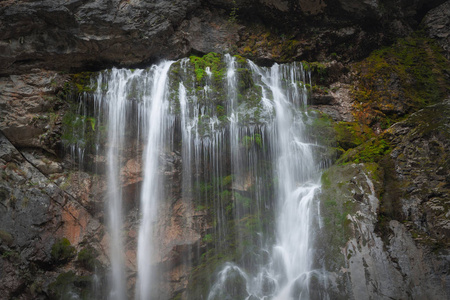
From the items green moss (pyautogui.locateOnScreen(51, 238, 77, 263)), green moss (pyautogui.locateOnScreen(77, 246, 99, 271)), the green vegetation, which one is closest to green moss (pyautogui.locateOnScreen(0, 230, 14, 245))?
green moss (pyautogui.locateOnScreen(51, 238, 77, 263))

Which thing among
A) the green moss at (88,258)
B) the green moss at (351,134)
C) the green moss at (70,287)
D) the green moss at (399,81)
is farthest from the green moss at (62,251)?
the green moss at (399,81)

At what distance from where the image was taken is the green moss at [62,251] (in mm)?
8445

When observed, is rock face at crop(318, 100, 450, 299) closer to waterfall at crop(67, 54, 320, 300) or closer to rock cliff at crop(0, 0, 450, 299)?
rock cliff at crop(0, 0, 450, 299)

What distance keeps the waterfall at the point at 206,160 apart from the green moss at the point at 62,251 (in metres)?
1.08

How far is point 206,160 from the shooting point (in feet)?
32.0

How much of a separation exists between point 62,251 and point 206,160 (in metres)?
4.69

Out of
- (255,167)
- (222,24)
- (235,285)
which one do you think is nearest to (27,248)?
(235,285)

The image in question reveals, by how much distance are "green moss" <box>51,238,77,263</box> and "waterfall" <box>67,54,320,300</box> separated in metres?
1.08

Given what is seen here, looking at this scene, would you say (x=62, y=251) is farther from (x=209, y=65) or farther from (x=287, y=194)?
(x=209, y=65)

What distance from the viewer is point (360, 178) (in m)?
7.31

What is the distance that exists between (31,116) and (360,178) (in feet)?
30.8

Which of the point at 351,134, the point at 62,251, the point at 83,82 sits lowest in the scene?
the point at 62,251

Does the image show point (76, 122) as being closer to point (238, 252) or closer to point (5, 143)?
point (5, 143)

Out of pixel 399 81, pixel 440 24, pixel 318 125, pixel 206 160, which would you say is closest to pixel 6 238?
pixel 206 160
